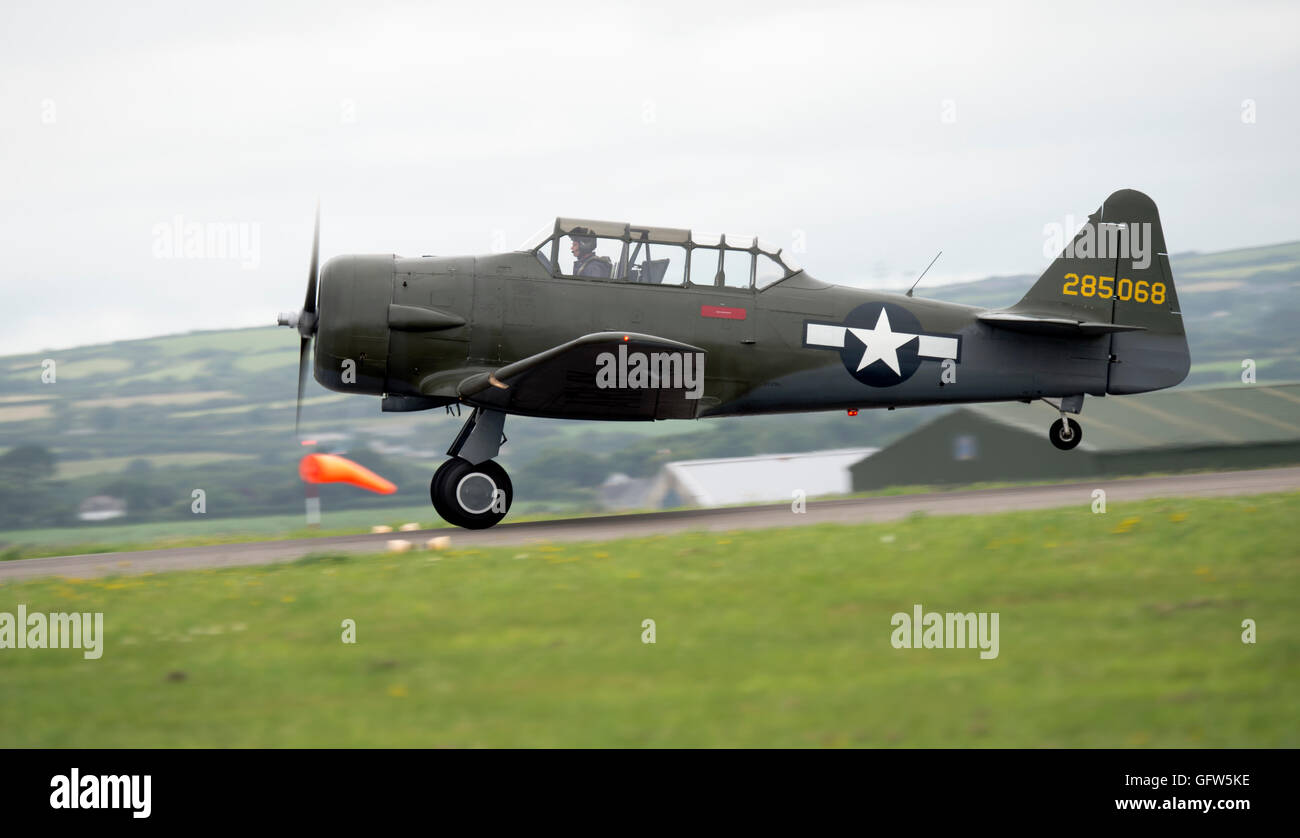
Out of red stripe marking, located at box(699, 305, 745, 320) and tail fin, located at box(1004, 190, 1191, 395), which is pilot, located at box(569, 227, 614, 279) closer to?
red stripe marking, located at box(699, 305, 745, 320)

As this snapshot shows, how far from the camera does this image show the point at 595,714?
6355 millimetres

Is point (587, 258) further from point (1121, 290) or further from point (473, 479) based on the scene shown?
point (1121, 290)

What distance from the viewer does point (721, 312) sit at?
13.7 metres

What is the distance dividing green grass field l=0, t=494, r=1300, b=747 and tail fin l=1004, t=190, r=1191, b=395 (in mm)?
5142

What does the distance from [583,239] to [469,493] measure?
3.22m

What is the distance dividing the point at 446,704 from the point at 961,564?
15.2 feet

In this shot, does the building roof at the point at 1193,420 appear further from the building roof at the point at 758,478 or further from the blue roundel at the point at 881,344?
the blue roundel at the point at 881,344

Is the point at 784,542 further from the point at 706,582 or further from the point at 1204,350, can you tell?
the point at 1204,350

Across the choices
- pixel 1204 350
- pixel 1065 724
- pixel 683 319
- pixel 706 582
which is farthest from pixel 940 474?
pixel 1204 350

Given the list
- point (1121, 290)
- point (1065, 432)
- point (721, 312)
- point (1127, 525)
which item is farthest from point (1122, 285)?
point (721, 312)

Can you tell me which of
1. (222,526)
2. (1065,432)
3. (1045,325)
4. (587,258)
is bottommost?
(222,526)

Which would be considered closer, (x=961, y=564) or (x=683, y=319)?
(x=961, y=564)

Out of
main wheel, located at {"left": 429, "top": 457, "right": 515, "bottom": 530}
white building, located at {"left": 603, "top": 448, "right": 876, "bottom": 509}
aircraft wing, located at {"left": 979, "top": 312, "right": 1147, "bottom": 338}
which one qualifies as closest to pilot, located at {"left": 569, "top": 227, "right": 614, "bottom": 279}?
main wheel, located at {"left": 429, "top": 457, "right": 515, "bottom": 530}

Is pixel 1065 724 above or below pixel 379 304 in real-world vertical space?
below
